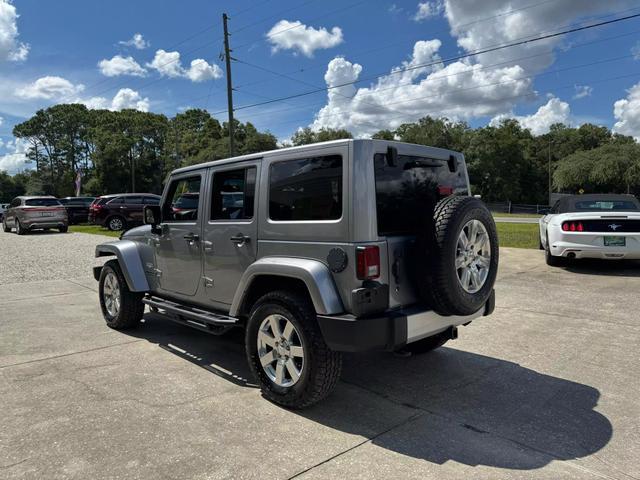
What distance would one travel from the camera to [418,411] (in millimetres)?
3367

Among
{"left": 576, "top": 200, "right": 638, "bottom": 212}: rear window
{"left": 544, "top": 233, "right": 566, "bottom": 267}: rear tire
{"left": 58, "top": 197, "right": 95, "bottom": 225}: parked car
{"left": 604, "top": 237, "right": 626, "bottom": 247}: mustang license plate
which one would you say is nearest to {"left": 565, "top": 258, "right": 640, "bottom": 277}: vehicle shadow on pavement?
{"left": 544, "top": 233, "right": 566, "bottom": 267}: rear tire

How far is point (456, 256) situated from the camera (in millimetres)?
3254

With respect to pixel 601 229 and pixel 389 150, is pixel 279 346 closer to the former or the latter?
pixel 389 150

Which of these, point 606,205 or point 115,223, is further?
point 115,223

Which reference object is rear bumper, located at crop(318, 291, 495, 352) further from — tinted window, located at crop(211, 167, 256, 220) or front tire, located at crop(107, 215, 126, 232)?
front tire, located at crop(107, 215, 126, 232)

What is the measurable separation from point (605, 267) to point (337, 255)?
8.31 m

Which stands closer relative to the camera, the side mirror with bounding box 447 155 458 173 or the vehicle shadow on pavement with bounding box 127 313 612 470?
the vehicle shadow on pavement with bounding box 127 313 612 470

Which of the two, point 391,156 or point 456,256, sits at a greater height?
point 391,156

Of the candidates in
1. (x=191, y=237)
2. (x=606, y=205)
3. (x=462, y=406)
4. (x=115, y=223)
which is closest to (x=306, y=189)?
(x=191, y=237)

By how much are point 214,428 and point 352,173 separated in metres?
1.94

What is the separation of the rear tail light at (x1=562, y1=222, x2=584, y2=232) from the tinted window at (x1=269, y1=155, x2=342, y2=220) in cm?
674

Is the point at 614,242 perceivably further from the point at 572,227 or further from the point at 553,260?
the point at 553,260

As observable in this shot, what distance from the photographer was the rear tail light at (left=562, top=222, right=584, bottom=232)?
8281mm

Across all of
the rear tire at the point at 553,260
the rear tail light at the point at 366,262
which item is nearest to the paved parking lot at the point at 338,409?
the rear tail light at the point at 366,262
